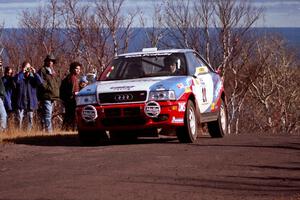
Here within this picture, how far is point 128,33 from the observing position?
41.6 m

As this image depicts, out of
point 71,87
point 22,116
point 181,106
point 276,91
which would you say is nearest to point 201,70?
point 181,106

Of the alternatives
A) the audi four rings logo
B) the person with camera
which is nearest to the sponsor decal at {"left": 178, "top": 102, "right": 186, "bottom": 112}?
the audi four rings logo

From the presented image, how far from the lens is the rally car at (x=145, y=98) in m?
13.0

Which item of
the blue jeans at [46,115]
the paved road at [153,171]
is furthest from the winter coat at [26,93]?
the paved road at [153,171]

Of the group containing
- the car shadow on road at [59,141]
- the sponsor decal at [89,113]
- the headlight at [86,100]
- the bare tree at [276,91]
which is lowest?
the bare tree at [276,91]

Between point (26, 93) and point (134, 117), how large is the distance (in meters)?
4.96

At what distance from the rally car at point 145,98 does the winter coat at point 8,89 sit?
3903 mm

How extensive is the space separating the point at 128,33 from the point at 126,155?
30182 mm

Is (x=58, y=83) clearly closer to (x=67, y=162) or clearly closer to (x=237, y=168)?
(x=67, y=162)

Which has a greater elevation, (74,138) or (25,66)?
(25,66)

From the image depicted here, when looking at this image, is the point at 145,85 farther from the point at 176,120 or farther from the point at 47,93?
the point at 47,93

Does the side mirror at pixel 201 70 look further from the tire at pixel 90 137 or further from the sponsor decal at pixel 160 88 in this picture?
the tire at pixel 90 137

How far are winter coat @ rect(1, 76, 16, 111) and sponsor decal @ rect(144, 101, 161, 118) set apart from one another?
537 centimetres

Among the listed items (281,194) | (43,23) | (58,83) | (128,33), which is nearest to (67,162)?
(281,194)
